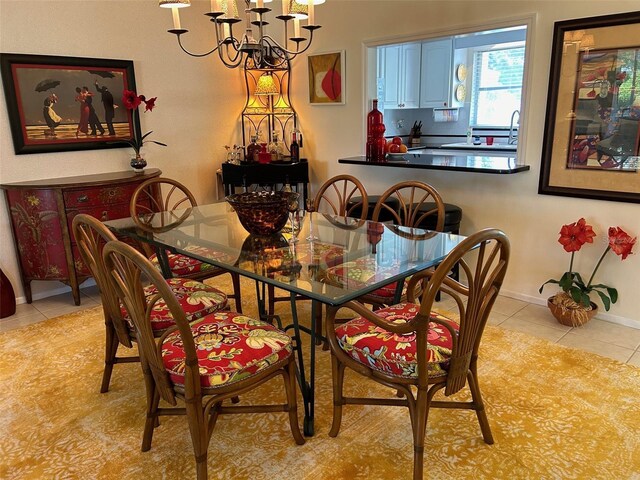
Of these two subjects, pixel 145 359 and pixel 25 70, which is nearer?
pixel 145 359

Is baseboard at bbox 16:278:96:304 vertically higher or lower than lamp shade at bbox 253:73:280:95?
lower

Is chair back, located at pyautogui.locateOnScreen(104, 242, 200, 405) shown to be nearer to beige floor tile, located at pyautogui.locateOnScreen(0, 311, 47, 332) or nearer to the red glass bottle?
beige floor tile, located at pyautogui.locateOnScreen(0, 311, 47, 332)

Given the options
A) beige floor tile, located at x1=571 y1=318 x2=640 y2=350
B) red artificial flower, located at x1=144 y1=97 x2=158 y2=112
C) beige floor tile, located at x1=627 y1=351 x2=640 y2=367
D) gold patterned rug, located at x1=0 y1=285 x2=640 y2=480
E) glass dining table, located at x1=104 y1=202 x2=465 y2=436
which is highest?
red artificial flower, located at x1=144 y1=97 x2=158 y2=112

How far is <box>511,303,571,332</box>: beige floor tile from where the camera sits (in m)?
2.97

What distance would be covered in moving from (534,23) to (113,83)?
10.2 feet

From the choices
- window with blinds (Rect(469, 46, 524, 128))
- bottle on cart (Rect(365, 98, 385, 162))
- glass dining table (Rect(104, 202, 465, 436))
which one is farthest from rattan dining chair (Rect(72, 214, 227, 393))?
window with blinds (Rect(469, 46, 524, 128))

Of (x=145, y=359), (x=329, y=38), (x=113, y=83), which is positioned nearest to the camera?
(x=145, y=359)

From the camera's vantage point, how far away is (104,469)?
181cm

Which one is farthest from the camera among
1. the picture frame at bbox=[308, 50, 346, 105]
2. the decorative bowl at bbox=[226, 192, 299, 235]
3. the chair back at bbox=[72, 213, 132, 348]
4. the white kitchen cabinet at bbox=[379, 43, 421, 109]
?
the white kitchen cabinet at bbox=[379, 43, 421, 109]

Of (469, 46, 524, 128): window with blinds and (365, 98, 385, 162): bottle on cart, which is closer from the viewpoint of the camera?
(365, 98, 385, 162): bottle on cart

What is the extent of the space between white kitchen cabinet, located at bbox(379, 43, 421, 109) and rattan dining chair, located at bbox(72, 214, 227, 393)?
11.8 ft

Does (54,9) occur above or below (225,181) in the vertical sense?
above

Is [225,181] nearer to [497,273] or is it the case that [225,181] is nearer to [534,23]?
[534,23]

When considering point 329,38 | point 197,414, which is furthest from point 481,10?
point 197,414
